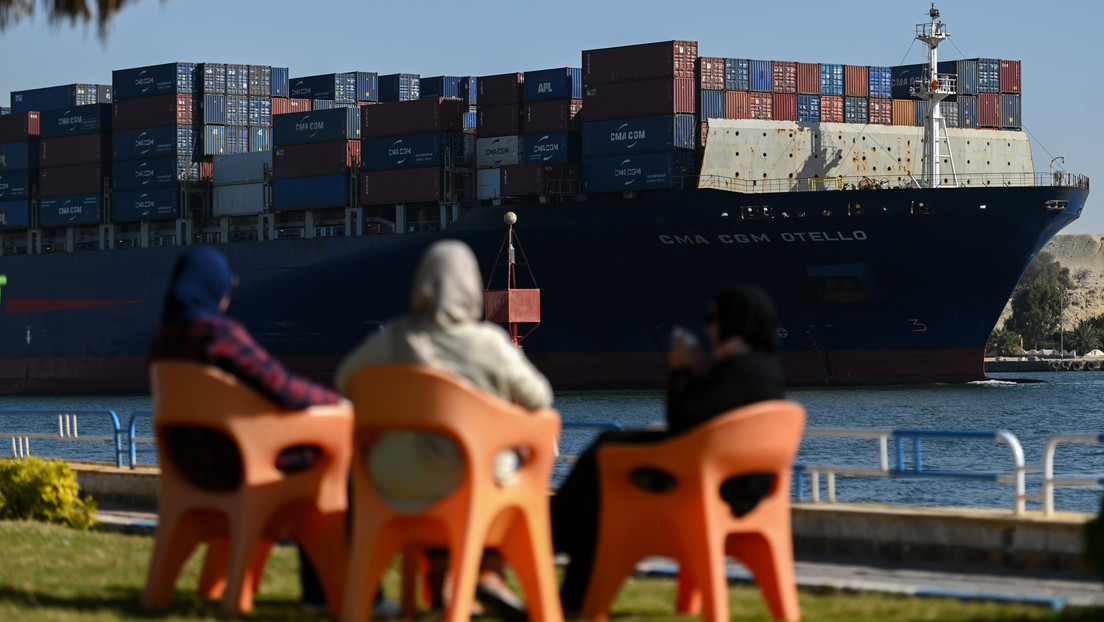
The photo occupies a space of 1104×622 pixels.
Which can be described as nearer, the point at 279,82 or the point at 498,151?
the point at 498,151

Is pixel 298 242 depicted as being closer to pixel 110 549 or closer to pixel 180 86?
pixel 180 86

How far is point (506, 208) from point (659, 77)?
5.03 meters

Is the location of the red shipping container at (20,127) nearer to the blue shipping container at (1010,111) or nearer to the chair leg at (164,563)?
the blue shipping container at (1010,111)

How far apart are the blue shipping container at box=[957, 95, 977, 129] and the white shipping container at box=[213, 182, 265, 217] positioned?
1980cm

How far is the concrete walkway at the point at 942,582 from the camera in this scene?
189 inches

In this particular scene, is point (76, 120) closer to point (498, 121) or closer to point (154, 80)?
point (154, 80)

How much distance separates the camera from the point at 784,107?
34.6 metres

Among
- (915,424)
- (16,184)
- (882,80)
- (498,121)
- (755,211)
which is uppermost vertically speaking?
(882,80)

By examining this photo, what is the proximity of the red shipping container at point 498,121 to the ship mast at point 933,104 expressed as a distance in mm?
10055

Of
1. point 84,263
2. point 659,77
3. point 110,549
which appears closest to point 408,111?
point 659,77

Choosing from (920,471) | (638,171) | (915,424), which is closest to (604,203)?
(638,171)

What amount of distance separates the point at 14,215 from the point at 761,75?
24.5 metres

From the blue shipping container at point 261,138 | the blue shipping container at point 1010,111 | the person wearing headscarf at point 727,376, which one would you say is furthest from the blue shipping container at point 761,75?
the person wearing headscarf at point 727,376

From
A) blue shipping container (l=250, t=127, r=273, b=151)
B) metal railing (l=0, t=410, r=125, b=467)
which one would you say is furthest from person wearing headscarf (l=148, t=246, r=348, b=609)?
blue shipping container (l=250, t=127, r=273, b=151)
